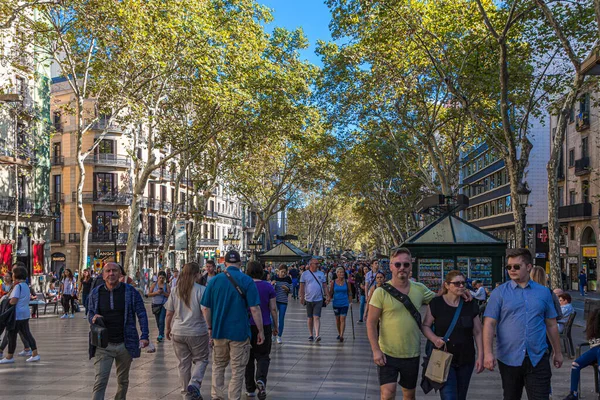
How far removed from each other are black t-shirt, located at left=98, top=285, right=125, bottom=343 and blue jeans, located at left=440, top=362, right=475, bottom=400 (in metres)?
3.23

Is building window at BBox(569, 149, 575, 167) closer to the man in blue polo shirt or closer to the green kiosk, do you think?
the green kiosk

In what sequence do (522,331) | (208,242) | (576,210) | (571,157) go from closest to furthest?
A: (522,331) → (576,210) → (571,157) → (208,242)

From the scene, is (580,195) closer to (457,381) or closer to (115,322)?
(457,381)

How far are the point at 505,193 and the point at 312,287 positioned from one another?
4267cm

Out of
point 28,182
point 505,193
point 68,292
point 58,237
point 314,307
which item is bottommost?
point 68,292

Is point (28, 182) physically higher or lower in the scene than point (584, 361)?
higher

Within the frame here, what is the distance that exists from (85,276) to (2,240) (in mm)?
13492

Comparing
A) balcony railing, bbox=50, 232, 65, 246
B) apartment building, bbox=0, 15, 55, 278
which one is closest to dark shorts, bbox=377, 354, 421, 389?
apartment building, bbox=0, 15, 55, 278

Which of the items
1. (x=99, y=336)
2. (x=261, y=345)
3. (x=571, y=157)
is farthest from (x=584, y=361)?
(x=571, y=157)

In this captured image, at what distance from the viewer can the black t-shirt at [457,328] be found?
5898 mm

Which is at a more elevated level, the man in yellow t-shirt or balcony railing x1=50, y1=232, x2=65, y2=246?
balcony railing x1=50, y1=232, x2=65, y2=246

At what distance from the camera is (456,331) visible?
591 centimetres

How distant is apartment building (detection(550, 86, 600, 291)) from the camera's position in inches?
Result: 1508

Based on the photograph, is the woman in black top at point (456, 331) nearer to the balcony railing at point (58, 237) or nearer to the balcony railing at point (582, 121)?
the balcony railing at point (582, 121)
